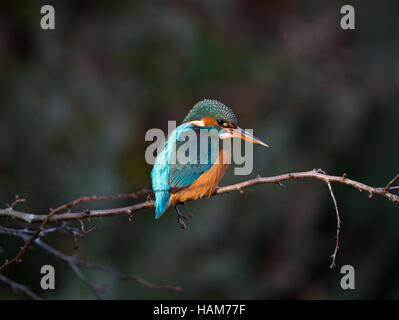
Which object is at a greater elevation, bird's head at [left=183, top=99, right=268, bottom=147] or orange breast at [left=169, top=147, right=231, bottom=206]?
bird's head at [left=183, top=99, right=268, bottom=147]

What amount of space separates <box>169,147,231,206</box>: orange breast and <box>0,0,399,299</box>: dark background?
6.76 ft

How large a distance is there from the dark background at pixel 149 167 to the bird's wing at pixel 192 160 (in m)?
2.08

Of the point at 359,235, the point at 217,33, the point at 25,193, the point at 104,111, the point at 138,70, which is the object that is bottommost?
the point at 359,235

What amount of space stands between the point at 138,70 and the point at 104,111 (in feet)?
2.22

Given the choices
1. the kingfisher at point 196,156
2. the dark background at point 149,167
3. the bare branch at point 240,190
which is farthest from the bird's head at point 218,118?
the dark background at point 149,167

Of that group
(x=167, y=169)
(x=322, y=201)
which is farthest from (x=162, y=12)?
(x=167, y=169)

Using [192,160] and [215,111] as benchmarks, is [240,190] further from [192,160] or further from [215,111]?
[215,111]

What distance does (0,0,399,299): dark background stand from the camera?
189 inches

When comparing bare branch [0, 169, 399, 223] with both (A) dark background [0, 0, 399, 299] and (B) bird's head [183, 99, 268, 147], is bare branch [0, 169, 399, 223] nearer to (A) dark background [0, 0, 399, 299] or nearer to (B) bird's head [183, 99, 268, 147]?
(B) bird's head [183, 99, 268, 147]

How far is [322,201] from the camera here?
17.0ft

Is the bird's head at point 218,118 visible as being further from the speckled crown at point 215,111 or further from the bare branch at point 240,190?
the bare branch at point 240,190

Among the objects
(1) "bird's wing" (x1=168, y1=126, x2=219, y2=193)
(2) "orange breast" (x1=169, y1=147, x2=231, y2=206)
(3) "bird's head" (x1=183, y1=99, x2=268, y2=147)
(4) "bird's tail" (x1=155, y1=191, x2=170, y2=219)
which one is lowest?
(4) "bird's tail" (x1=155, y1=191, x2=170, y2=219)

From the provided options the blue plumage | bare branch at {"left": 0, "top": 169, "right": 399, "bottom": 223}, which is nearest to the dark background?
the blue plumage

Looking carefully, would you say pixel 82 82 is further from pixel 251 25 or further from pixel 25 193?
pixel 251 25
